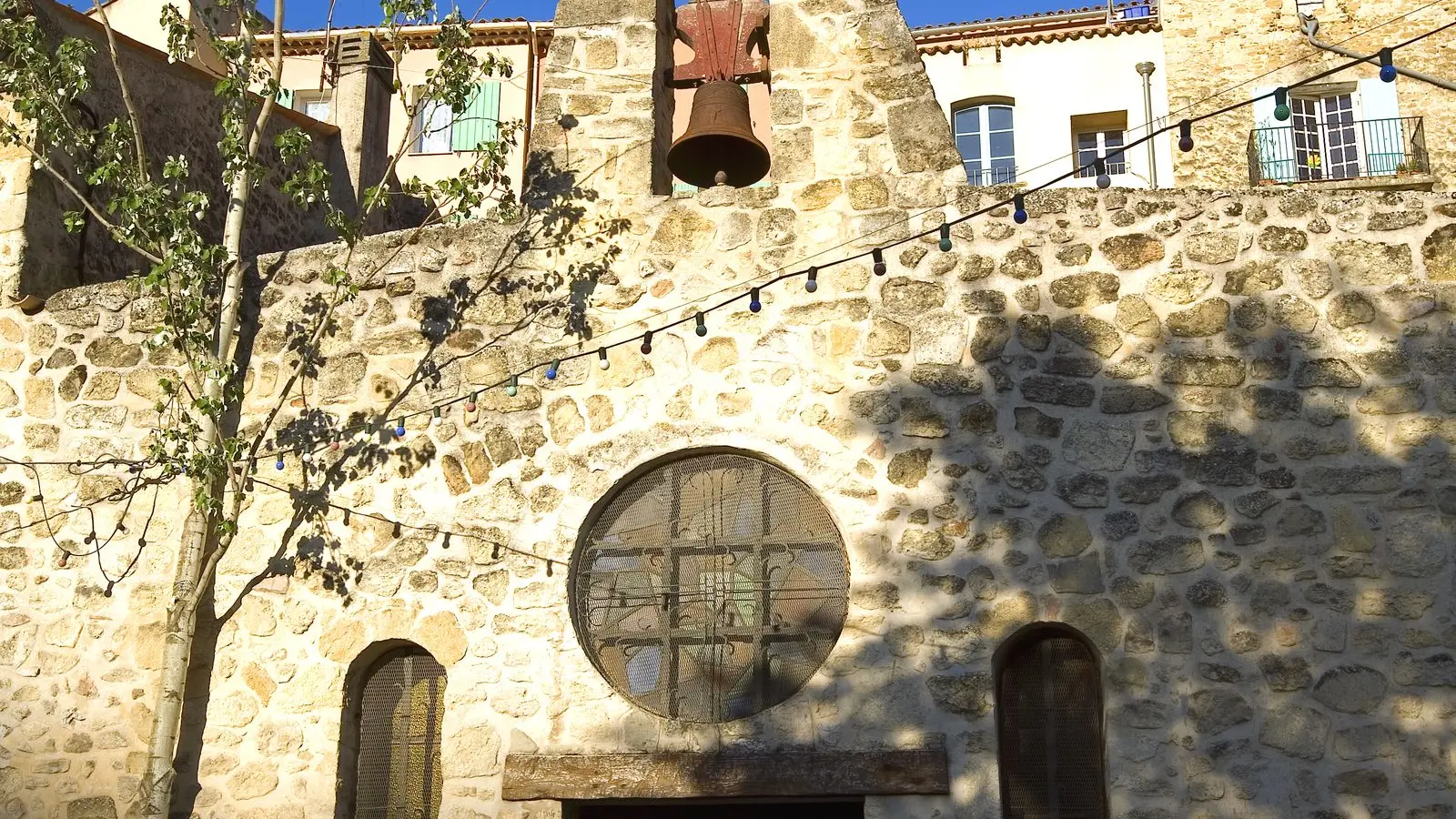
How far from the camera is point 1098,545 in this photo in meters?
5.98

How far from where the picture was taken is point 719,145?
705cm

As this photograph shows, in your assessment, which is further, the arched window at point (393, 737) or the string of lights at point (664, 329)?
the arched window at point (393, 737)

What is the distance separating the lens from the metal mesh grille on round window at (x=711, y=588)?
20.3ft

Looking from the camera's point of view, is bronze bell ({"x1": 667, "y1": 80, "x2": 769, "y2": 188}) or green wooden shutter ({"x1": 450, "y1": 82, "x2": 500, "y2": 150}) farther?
green wooden shutter ({"x1": 450, "y1": 82, "x2": 500, "y2": 150})

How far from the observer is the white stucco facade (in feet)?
61.5

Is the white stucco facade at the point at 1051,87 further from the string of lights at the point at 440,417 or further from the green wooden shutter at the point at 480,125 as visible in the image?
the string of lights at the point at 440,417

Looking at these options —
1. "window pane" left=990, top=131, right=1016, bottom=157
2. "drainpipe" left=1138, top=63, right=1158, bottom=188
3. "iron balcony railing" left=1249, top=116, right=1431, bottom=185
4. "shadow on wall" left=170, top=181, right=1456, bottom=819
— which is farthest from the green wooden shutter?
"shadow on wall" left=170, top=181, right=1456, bottom=819

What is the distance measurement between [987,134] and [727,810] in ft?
46.5

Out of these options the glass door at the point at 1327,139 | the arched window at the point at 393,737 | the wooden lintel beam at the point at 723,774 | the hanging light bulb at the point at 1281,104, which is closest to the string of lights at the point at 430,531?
the arched window at the point at 393,737

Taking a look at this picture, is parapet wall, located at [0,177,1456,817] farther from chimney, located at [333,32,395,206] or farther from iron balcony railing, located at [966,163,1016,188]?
iron balcony railing, located at [966,163,1016,188]

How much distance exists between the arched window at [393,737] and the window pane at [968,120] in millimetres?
13998

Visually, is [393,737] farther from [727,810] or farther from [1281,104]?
[1281,104]

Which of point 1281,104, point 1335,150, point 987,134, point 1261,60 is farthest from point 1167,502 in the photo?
point 1261,60

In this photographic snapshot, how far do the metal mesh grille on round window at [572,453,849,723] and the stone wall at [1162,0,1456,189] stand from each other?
13642 millimetres
